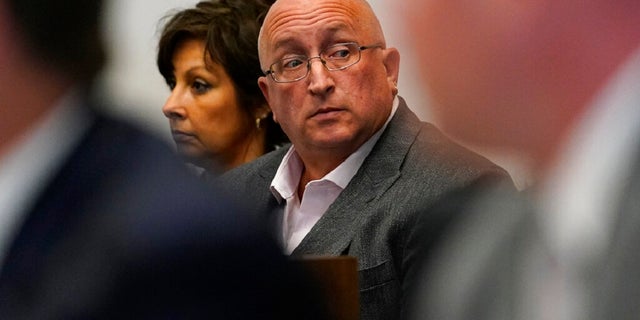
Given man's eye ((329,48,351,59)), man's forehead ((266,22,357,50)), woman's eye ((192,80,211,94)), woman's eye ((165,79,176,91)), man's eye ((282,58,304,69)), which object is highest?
man's forehead ((266,22,357,50))

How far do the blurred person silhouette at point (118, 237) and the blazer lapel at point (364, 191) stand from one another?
3.66ft

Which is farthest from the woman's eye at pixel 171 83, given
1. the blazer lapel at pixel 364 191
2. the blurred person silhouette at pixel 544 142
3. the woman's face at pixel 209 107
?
the blurred person silhouette at pixel 544 142

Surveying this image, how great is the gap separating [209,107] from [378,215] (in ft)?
2.25

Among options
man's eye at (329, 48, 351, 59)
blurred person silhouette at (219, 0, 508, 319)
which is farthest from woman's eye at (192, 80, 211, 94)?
man's eye at (329, 48, 351, 59)

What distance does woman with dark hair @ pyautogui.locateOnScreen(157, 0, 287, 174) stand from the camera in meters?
2.20

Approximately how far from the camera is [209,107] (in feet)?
7.27

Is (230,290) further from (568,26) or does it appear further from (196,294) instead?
(568,26)

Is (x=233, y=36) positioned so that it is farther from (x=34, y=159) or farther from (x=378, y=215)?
(x=34, y=159)

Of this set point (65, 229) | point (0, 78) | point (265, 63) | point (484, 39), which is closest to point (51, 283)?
point (65, 229)

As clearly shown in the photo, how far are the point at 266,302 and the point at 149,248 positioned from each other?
0.29ft

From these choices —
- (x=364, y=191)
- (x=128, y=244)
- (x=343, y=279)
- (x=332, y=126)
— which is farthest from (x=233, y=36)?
(x=128, y=244)

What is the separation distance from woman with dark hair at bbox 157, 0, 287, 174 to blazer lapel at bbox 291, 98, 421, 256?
0.45m

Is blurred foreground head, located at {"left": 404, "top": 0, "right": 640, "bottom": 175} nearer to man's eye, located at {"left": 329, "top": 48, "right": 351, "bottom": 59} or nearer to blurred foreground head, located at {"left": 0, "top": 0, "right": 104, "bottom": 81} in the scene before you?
blurred foreground head, located at {"left": 0, "top": 0, "right": 104, "bottom": 81}

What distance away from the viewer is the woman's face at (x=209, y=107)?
85.1 inches
